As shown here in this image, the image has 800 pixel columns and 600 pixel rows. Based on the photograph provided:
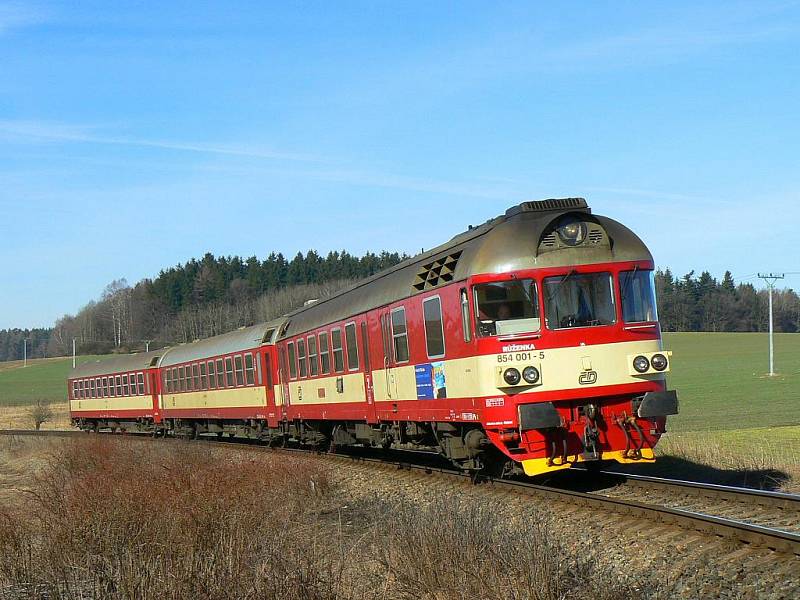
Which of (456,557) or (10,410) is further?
(10,410)

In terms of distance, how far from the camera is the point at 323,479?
14.6 meters

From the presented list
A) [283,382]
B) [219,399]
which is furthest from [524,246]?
[219,399]

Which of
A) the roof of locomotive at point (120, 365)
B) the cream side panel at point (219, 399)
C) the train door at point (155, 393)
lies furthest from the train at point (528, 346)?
the roof of locomotive at point (120, 365)

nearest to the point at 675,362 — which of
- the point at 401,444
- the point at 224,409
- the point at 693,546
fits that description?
the point at 224,409

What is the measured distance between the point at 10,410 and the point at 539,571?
67.2m

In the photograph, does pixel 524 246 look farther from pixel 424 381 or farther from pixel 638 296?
pixel 424 381

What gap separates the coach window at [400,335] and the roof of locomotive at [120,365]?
24.0 meters

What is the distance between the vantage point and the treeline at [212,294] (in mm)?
125125

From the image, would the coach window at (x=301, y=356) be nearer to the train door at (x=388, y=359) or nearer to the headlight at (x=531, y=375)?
the train door at (x=388, y=359)

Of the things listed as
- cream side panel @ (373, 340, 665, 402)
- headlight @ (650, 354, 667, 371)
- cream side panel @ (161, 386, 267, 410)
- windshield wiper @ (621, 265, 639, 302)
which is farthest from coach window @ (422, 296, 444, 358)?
cream side panel @ (161, 386, 267, 410)

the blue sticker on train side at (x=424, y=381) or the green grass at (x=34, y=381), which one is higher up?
the green grass at (x=34, y=381)

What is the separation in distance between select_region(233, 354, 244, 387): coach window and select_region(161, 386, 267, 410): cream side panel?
0.21 m

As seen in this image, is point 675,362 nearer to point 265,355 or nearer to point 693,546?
point 265,355

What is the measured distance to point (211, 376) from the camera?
30266 mm
